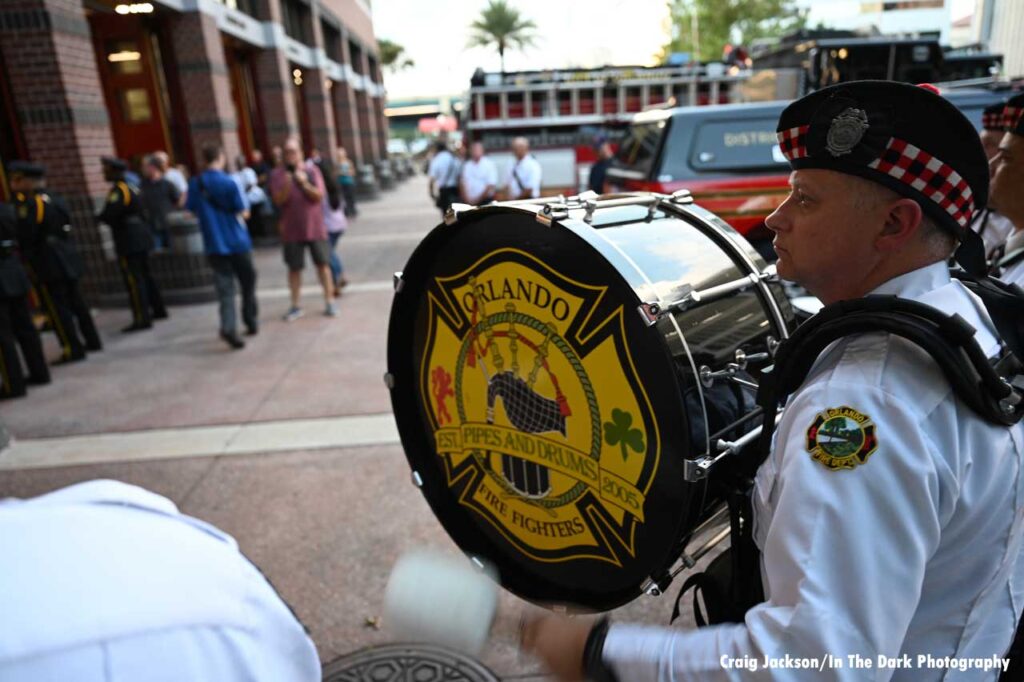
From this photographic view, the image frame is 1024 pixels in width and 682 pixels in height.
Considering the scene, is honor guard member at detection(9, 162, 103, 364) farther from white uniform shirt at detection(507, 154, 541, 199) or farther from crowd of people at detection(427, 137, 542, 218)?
white uniform shirt at detection(507, 154, 541, 199)

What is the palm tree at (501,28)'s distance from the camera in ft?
170

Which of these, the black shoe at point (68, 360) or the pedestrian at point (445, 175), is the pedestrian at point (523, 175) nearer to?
the pedestrian at point (445, 175)

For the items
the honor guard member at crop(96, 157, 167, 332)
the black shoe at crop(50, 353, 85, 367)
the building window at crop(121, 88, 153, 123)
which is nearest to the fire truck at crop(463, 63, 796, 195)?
the building window at crop(121, 88, 153, 123)

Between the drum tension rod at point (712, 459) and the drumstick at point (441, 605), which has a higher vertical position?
the drum tension rod at point (712, 459)

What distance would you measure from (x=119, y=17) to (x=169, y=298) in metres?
5.83

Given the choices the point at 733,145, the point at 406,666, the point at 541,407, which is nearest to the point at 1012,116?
the point at 541,407

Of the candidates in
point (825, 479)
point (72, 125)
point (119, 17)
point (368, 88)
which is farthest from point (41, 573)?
point (368, 88)

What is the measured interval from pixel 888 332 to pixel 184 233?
30.1 feet

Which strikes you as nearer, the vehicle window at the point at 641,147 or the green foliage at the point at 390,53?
the vehicle window at the point at 641,147

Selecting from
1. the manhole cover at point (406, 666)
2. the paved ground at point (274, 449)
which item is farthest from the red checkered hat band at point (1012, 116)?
the manhole cover at point (406, 666)

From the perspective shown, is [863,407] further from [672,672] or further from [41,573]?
[41,573]

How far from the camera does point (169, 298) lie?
873cm

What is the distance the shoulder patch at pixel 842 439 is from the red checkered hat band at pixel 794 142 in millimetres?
490

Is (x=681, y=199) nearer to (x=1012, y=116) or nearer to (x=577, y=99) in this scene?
(x=1012, y=116)
